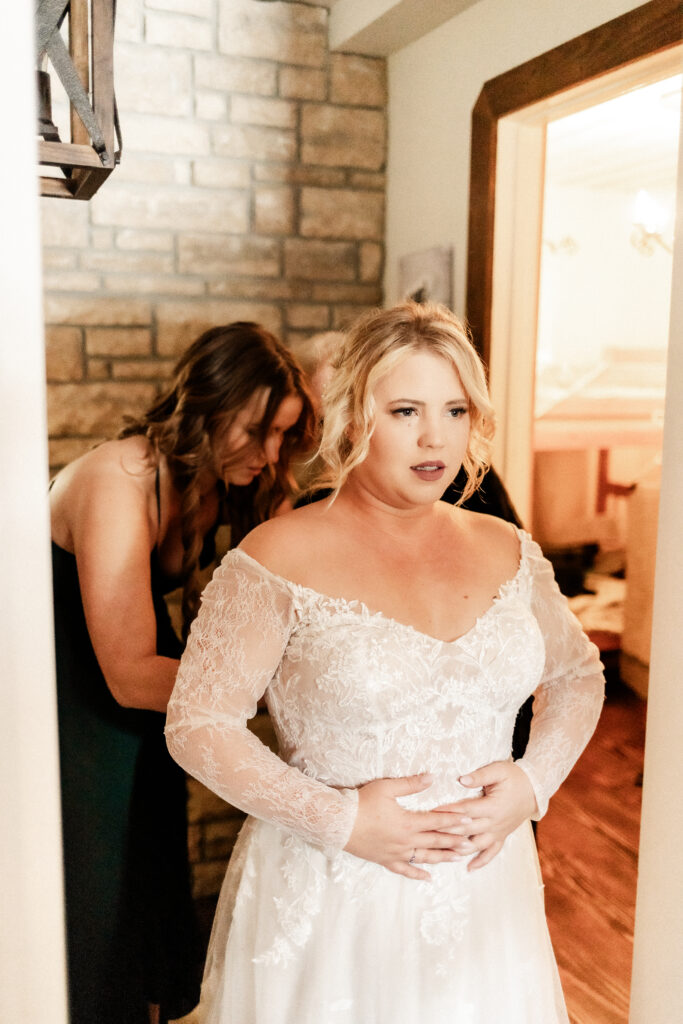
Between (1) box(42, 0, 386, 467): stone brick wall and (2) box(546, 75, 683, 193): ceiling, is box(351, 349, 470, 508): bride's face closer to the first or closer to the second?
(1) box(42, 0, 386, 467): stone brick wall

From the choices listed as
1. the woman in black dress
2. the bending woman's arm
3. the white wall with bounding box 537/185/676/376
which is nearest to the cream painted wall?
the woman in black dress

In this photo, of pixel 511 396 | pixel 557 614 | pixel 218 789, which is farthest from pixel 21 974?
pixel 511 396

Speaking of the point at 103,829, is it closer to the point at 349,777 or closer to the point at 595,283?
the point at 349,777

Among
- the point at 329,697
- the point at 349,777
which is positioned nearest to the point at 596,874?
the point at 349,777

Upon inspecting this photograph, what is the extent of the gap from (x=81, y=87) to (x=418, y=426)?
62cm

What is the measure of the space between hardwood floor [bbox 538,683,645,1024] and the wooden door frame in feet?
5.23

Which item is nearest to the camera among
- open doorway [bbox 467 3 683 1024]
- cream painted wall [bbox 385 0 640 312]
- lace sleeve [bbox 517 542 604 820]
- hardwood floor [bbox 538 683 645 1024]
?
lace sleeve [bbox 517 542 604 820]

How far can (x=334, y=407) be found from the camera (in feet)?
4.06

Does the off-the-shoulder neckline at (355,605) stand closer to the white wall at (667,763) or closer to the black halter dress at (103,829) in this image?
the white wall at (667,763)

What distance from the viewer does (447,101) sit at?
7.53 feet

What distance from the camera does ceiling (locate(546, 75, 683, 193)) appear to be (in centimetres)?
325

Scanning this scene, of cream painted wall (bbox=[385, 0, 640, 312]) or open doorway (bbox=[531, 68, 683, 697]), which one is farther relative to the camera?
open doorway (bbox=[531, 68, 683, 697])

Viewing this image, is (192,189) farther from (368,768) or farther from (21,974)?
(21,974)

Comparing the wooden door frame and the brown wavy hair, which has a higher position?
the wooden door frame
